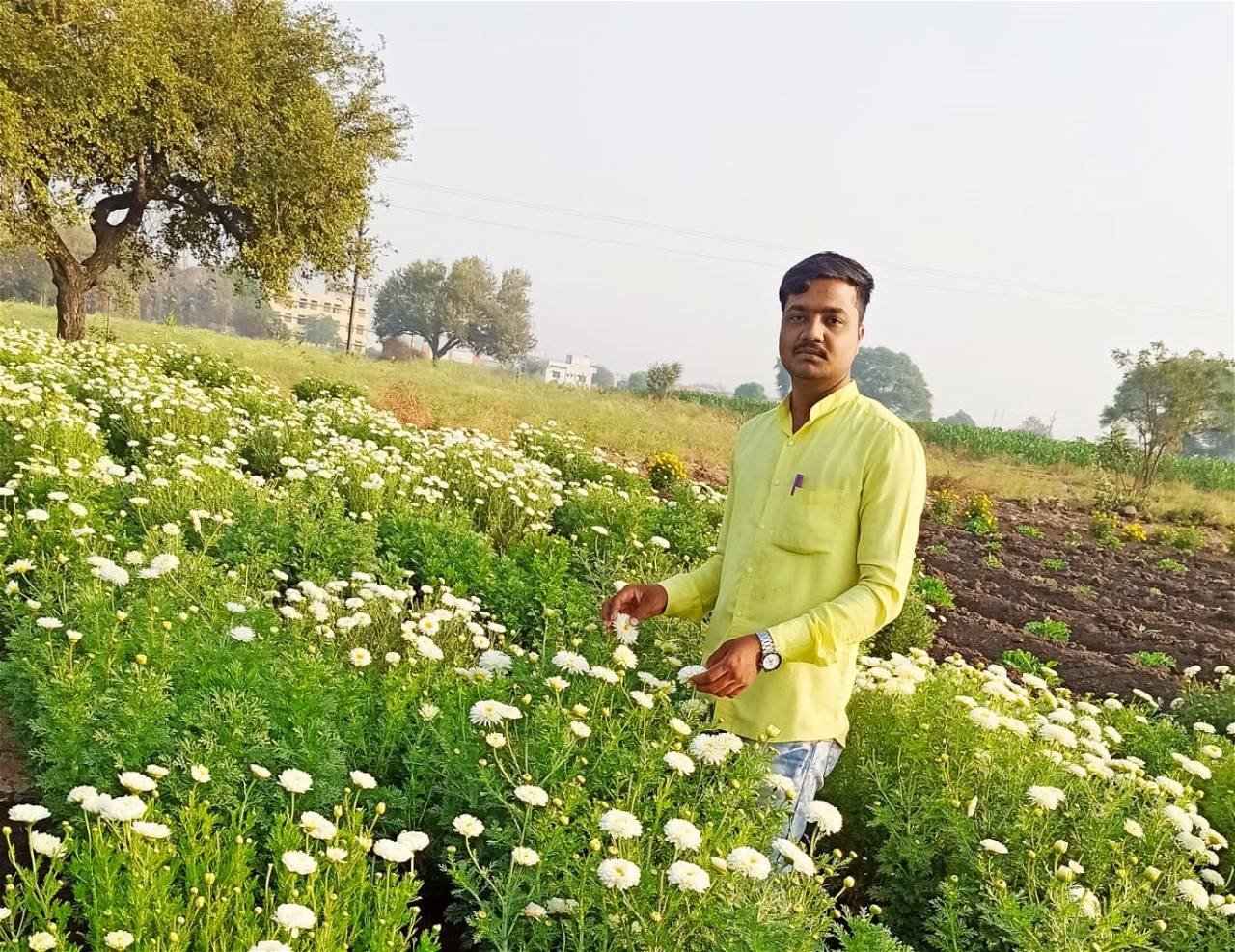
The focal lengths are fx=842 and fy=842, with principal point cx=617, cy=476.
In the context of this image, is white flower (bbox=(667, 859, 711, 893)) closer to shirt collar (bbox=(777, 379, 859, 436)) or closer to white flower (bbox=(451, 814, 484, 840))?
white flower (bbox=(451, 814, 484, 840))

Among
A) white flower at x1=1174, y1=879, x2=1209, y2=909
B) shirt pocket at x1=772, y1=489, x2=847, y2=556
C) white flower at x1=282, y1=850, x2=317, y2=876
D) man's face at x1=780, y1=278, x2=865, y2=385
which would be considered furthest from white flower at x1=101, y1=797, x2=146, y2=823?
white flower at x1=1174, y1=879, x2=1209, y2=909

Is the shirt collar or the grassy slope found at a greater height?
the shirt collar

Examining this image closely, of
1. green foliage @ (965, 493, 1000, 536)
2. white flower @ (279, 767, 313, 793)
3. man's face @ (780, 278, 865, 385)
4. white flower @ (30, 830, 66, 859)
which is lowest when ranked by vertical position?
green foliage @ (965, 493, 1000, 536)

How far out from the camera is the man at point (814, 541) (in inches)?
87.7

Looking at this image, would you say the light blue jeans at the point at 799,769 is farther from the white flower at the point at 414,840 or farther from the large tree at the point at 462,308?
the large tree at the point at 462,308

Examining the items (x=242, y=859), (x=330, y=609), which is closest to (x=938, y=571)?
(x=330, y=609)

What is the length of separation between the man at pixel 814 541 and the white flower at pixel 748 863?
368 millimetres

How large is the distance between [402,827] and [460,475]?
5148 millimetres

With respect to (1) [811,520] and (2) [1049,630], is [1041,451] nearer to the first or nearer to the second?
(2) [1049,630]

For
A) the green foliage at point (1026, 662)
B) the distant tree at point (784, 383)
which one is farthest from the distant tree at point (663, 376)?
the green foliage at point (1026, 662)

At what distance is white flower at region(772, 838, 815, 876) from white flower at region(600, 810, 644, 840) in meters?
0.45

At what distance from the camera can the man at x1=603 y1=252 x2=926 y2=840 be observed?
2.23 metres

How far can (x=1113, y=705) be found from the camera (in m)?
4.58

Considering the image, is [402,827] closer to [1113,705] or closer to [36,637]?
[36,637]
